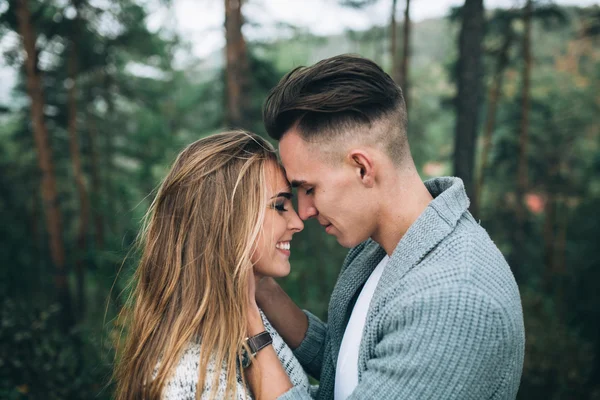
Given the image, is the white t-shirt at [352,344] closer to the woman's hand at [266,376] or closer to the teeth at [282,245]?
the woman's hand at [266,376]

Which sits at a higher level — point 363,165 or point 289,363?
point 363,165

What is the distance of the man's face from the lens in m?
2.45

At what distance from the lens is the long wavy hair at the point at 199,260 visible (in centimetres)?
227

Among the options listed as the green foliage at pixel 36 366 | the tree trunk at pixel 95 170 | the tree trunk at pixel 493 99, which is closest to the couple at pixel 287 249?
the green foliage at pixel 36 366

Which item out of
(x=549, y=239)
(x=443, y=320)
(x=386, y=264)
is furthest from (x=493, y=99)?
(x=443, y=320)

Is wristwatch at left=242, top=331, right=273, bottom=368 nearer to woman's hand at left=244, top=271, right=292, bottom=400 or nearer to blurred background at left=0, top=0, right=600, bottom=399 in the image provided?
woman's hand at left=244, top=271, right=292, bottom=400

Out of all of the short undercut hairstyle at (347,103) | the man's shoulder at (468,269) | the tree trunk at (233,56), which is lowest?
the man's shoulder at (468,269)

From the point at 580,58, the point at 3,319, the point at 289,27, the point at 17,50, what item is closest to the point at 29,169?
the point at 17,50

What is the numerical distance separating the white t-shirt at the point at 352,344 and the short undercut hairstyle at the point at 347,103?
761 mm

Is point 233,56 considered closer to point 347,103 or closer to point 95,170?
point 347,103

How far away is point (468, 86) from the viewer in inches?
258

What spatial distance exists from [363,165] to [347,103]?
1.03 feet

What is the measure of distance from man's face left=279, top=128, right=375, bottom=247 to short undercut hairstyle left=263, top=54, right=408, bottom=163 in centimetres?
10

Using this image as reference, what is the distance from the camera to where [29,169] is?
1600 cm
